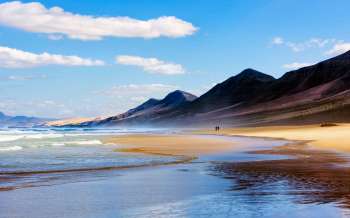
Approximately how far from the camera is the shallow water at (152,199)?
11766 mm

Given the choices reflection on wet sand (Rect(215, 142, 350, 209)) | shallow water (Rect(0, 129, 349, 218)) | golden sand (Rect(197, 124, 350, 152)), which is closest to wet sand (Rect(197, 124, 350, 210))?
reflection on wet sand (Rect(215, 142, 350, 209))

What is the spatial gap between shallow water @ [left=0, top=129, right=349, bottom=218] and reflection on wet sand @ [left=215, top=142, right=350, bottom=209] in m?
0.14

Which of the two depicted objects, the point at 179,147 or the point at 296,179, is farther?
the point at 179,147

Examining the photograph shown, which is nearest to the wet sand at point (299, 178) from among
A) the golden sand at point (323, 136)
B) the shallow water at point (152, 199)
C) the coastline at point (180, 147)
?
the shallow water at point (152, 199)

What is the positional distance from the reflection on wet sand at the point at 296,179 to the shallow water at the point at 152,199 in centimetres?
14

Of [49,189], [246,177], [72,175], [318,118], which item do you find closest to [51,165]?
[72,175]

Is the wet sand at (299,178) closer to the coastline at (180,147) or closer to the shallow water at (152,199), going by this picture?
the shallow water at (152,199)

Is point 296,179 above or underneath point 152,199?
above

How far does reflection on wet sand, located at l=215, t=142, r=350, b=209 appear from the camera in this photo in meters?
13.9

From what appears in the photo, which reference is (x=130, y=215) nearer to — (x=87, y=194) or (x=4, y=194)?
(x=87, y=194)

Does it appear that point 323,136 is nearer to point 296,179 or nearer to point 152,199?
point 296,179

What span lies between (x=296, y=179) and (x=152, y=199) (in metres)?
5.93

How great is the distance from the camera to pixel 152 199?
45.4 ft

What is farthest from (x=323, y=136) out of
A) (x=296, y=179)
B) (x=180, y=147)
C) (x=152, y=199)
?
(x=152, y=199)
